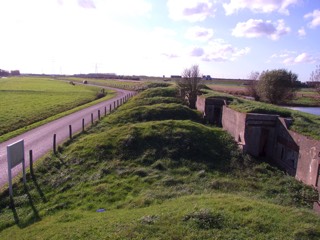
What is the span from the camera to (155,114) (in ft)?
88.5

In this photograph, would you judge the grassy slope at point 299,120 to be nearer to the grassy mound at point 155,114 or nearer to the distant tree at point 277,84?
the grassy mound at point 155,114

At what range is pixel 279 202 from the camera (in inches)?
467

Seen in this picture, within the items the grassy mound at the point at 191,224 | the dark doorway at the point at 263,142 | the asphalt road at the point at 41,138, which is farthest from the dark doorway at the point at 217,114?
the grassy mound at the point at 191,224

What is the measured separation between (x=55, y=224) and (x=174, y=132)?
10446 millimetres

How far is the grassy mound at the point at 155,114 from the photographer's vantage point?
26269 mm

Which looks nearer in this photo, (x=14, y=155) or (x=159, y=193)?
(x=159, y=193)

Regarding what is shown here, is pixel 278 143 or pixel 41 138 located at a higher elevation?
pixel 278 143

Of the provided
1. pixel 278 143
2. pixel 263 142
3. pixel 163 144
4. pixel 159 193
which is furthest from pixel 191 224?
pixel 263 142

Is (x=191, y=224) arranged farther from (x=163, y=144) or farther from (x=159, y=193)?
(x=163, y=144)

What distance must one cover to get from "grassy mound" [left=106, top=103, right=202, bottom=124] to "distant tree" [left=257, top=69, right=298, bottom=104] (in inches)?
808

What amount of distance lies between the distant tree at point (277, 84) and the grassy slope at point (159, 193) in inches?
1076

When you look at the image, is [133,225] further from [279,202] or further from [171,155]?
[171,155]

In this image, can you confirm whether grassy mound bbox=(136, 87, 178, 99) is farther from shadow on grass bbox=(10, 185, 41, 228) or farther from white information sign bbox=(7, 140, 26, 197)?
shadow on grass bbox=(10, 185, 41, 228)

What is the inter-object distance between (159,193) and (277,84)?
3692 centimetres
